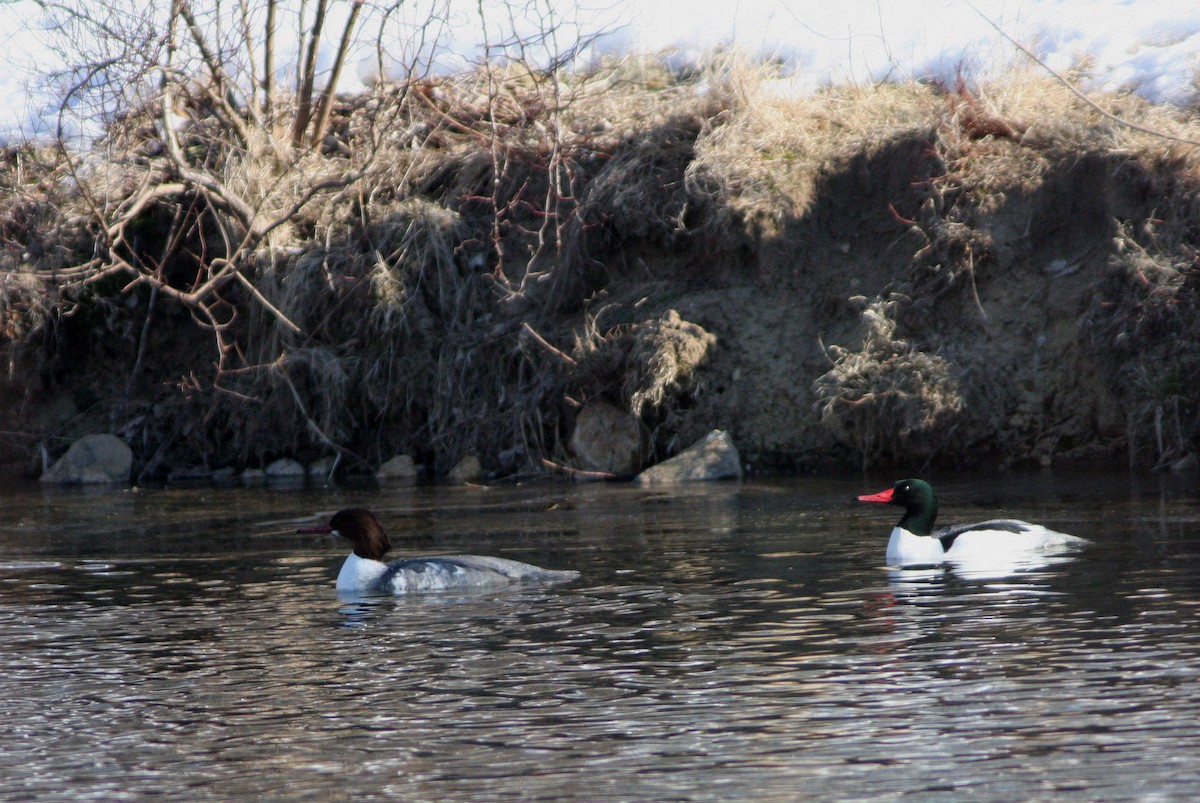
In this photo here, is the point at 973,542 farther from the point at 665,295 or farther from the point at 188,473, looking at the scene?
the point at 188,473

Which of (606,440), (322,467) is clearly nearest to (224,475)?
(322,467)

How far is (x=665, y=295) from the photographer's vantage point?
1642 cm

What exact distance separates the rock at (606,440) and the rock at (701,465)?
485 millimetres

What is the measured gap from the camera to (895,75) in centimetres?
1850

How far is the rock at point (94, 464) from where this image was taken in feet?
57.2

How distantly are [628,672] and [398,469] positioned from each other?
10.6 m

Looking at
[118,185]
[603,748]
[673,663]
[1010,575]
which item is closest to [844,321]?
[1010,575]

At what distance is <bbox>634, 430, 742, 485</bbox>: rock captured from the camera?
14.6 m

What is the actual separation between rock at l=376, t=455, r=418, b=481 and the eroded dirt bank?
351 millimetres

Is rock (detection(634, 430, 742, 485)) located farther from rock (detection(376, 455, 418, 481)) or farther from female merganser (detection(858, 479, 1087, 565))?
female merganser (detection(858, 479, 1087, 565))

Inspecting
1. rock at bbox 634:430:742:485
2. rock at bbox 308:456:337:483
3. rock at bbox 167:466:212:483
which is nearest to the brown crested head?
rock at bbox 634:430:742:485

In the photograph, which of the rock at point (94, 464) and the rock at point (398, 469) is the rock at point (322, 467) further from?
the rock at point (94, 464)

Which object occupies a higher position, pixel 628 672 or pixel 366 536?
pixel 366 536

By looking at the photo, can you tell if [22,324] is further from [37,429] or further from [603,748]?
[603,748]
